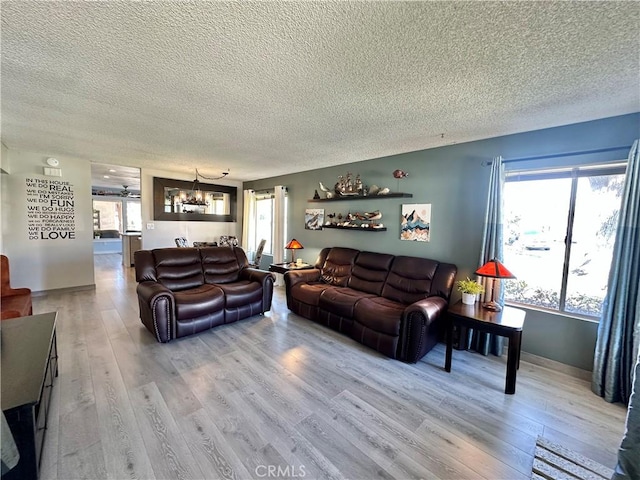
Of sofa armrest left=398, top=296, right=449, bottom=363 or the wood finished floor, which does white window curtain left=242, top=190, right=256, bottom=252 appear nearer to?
the wood finished floor

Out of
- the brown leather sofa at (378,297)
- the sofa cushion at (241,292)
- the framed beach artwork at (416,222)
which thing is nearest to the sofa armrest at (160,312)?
the sofa cushion at (241,292)

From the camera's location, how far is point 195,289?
11.8 ft

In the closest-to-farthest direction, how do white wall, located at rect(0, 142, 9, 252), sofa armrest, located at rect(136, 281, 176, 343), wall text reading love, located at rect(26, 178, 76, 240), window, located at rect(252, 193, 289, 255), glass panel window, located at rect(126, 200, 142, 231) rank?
1. sofa armrest, located at rect(136, 281, 176, 343)
2. white wall, located at rect(0, 142, 9, 252)
3. wall text reading love, located at rect(26, 178, 76, 240)
4. window, located at rect(252, 193, 289, 255)
5. glass panel window, located at rect(126, 200, 142, 231)

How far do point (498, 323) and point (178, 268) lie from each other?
386 centimetres

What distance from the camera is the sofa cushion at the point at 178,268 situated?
11.5 ft

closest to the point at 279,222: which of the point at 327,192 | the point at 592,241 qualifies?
the point at 327,192

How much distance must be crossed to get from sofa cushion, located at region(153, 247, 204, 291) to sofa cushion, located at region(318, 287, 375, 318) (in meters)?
1.85

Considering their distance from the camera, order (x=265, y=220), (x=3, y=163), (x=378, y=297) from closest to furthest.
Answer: (x=378, y=297)
(x=3, y=163)
(x=265, y=220)

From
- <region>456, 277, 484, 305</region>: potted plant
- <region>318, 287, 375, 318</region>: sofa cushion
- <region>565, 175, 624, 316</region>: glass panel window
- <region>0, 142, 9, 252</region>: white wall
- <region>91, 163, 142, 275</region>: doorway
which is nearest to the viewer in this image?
<region>565, 175, 624, 316</region>: glass panel window

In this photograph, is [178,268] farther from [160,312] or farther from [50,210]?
[50,210]

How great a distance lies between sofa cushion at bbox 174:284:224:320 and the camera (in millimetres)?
3001

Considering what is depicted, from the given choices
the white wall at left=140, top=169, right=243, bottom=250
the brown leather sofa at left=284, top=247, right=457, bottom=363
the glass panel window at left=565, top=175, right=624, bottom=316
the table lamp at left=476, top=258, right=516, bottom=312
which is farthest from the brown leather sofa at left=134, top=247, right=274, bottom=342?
the glass panel window at left=565, top=175, right=624, bottom=316

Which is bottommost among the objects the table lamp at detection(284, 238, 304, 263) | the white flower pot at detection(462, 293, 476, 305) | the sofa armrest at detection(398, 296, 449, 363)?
the sofa armrest at detection(398, 296, 449, 363)

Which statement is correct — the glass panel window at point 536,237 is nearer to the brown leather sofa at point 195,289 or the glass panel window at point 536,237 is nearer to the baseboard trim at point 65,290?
the brown leather sofa at point 195,289
